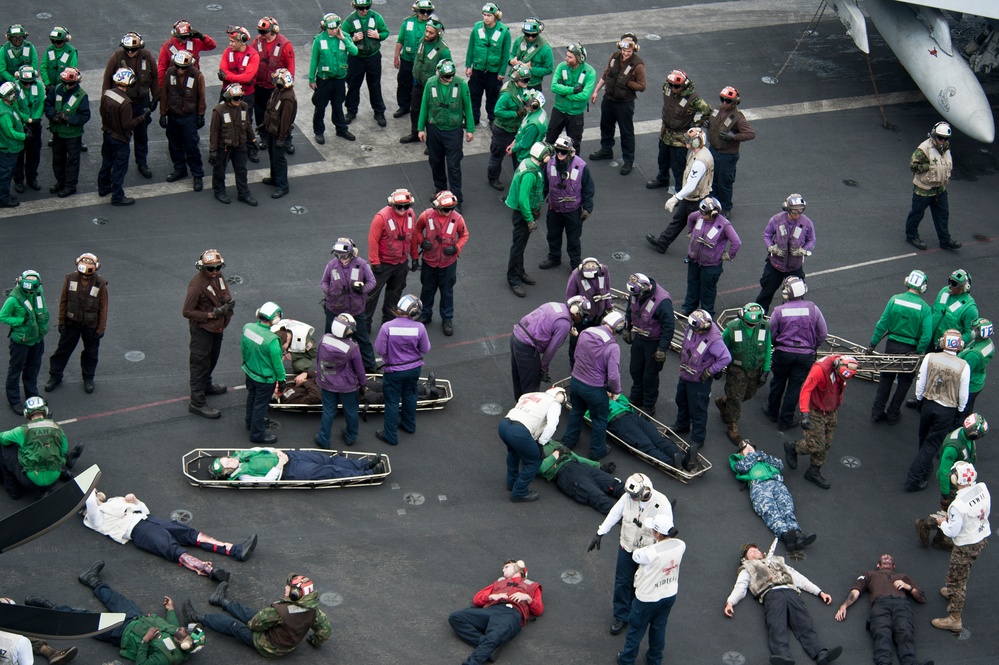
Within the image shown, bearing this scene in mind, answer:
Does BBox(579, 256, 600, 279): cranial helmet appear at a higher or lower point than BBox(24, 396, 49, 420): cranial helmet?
higher

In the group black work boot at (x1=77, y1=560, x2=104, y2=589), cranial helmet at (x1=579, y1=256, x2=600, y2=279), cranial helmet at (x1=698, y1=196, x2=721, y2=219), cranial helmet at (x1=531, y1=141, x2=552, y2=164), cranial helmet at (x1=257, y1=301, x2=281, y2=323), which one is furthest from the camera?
cranial helmet at (x1=531, y1=141, x2=552, y2=164)

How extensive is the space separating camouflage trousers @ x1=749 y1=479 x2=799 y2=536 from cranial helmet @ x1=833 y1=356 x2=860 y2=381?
1.43 metres

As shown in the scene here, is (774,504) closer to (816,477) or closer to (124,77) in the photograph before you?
(816,477)

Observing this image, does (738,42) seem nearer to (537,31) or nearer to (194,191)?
(537,31)

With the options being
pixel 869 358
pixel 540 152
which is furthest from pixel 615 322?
pixel 540 152

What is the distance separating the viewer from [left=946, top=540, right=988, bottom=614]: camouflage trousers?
13578mm

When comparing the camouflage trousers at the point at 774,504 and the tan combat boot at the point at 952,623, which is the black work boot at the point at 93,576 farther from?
the tan combat boot at the point at 952,623

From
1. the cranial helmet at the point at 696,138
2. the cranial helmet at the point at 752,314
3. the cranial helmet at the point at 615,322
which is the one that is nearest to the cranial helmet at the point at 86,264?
the cranial helmet at the point at 615,322

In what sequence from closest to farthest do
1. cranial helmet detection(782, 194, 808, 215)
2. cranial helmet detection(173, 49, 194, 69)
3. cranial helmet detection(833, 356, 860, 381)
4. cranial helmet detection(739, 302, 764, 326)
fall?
cranial helmet detection(833, 356, 860, 381) < cranial helmet detection(739, 302, 764, 326) < cranial helmet detection(782, 194, 808, 215) < cranial helmet detection(173, 49, 194, 69)

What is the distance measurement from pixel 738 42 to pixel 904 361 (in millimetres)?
10925

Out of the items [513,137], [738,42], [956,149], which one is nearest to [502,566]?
[513,137]

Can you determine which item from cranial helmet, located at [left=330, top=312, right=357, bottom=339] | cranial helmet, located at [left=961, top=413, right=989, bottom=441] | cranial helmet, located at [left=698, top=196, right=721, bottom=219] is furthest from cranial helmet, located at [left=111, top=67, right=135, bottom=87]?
cranial helmet, located at [left=961, top=413, right=989, bottom=441]

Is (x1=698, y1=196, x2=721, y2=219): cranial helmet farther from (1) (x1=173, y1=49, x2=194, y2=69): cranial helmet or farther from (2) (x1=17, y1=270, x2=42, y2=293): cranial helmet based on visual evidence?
(2) (x1=17, y1=270, x2=42, y2=293): cranial helmet

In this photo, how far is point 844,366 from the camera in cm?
1475
